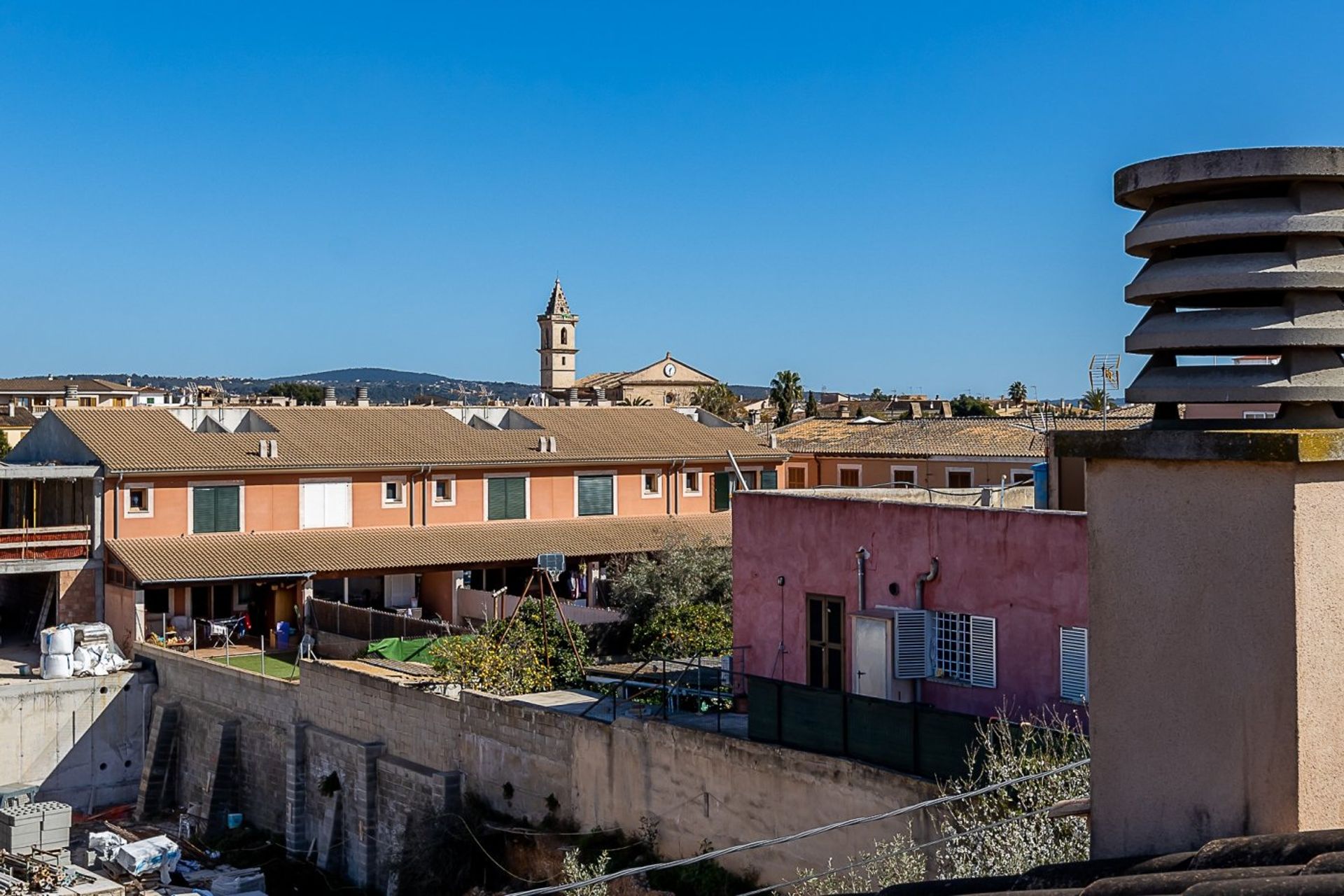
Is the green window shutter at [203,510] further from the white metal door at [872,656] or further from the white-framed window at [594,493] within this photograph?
the white metal door at [872,656]

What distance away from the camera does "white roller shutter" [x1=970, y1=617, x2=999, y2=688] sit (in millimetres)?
18750

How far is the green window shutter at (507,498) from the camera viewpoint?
41.0 m

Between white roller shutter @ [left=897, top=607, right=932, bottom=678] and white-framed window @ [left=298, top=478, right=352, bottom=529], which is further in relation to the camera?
white-framed window @ [left=298, top=478, right=352, bottom=529]

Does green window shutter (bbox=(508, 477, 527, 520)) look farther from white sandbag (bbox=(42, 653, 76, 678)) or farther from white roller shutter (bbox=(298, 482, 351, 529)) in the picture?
white sandbag (bbox=(42, 653, 76, 678))

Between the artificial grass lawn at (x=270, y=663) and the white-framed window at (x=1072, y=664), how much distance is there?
18.7 metres

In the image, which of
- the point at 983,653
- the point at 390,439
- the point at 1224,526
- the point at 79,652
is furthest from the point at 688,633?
the point at 1224,526

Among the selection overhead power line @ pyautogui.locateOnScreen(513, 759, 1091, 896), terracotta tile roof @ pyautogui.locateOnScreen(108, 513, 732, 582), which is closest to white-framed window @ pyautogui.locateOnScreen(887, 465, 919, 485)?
terracotta tile roof @ pyautogui.locateOnScreen(108, 513, 732, 582)

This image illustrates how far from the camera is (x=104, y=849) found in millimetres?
27906

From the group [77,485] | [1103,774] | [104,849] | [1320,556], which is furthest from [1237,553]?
[77,485]

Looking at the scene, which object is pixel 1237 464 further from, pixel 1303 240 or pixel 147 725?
pixel 147 725

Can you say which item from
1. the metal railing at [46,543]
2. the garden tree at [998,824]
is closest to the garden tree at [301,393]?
the metal railing at [46,543]

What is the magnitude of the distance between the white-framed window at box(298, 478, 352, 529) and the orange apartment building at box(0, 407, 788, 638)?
0.04m

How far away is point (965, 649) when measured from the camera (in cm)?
1916

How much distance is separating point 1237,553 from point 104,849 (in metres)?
27.5
